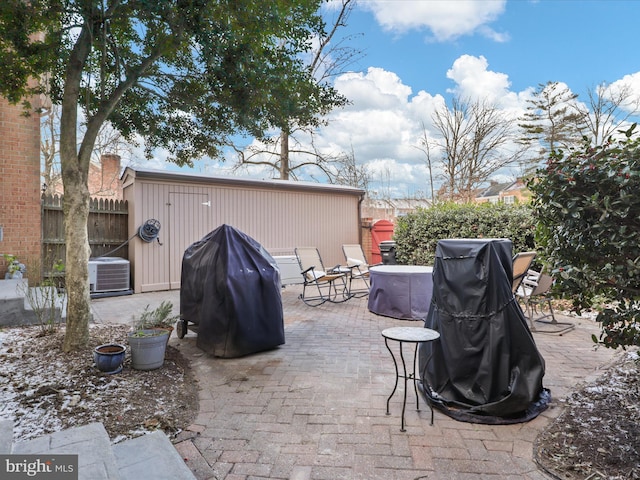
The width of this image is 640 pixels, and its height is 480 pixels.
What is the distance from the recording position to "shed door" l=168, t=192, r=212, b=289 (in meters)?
7.49

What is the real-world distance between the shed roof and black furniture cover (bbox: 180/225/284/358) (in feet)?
13.2

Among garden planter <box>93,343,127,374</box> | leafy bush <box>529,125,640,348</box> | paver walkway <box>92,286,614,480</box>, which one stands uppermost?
leafy bush <box>529,125,640,348</box>

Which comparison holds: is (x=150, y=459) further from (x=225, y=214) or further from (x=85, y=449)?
(x=225, y=214)

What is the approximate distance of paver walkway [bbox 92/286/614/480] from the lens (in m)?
1.81

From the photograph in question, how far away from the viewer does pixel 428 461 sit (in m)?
1.86

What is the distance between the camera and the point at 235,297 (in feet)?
11.3

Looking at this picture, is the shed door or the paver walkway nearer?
the paver walkway

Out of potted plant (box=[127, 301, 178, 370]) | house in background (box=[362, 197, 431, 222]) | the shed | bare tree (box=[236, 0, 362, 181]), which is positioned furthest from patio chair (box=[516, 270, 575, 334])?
house in background (box=[362, 197, 431, 222])

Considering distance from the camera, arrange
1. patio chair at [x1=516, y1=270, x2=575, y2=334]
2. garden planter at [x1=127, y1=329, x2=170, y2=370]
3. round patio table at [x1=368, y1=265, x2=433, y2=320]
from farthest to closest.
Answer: round patio table at [x1=368, y1=265, x2=433, y2=320], patio chair at [x1=516, y1=270, x2=575, y2=334], garden planter at [x1=127, y1=329, x2=170, y2=370]

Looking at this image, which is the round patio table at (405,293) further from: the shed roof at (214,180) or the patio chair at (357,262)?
the shed roof at (214,180)

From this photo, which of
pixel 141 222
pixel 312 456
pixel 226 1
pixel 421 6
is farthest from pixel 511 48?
pixel 312 456

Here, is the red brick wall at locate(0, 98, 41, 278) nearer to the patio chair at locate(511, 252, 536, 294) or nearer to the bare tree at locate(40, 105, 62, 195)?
the patio chair at locate(511, 252, 536, 294)

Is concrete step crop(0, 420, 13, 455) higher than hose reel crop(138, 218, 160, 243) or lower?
lower

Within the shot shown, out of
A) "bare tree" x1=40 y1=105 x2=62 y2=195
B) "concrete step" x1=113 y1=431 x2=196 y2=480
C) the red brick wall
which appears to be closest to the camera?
"concrete step" x1=113 y1=431 x2=196 y2=480
